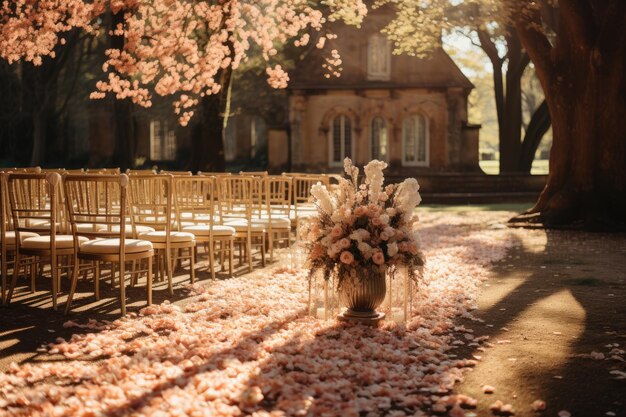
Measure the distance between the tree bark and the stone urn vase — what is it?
10.6 meters

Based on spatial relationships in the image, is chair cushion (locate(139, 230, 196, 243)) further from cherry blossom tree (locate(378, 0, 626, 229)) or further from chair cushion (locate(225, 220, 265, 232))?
cherry blossom tree (locate(378, 0, 626, 229))

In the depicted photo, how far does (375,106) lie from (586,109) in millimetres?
19201

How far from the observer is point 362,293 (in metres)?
7.01

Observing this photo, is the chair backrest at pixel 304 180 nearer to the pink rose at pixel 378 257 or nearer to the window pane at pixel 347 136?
the pink rose at pixel 378 257

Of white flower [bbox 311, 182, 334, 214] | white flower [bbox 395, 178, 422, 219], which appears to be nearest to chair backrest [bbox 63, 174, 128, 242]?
white flower [bbox 311, 182, 334, 214]

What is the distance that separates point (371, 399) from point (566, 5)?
13544mm

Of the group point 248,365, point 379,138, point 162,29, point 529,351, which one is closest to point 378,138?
point 379,138

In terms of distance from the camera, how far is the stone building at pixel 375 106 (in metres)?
35.2

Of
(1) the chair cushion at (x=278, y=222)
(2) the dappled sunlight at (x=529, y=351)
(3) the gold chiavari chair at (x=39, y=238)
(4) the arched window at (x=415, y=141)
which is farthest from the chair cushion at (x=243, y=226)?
(4) the arched window at (x=415, y=141)

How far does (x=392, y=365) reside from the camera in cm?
573

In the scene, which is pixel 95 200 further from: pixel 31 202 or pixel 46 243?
pixel 31 202

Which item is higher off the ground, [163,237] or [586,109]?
[586,109]

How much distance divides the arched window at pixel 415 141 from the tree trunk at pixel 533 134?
4427mm

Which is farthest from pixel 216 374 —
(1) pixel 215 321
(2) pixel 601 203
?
(2) pixel 601 203
